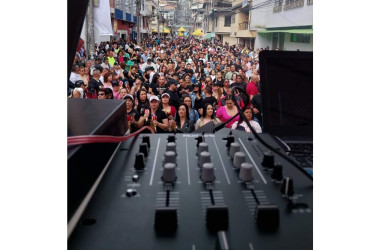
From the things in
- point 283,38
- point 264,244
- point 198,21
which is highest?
point 198,21

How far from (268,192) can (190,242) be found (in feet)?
0.69

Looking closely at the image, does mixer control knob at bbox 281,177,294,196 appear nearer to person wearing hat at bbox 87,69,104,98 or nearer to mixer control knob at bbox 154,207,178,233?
mixer control knob at bbox 154,207,178,233

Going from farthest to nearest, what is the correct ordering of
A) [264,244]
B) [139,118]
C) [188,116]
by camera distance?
[188,116], [139,118], [264,244]

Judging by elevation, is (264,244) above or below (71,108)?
below

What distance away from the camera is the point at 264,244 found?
19.4 inches

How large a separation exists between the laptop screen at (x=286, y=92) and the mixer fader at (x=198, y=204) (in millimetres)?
129

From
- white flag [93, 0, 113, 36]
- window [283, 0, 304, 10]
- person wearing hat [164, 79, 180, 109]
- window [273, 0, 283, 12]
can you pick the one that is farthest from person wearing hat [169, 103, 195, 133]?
window [273, 0, 283, 12]

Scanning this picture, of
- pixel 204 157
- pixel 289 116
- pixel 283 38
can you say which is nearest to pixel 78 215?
pixel 204 157

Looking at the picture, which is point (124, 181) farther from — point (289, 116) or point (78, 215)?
point (289, 116)

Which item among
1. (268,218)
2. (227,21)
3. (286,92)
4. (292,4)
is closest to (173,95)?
(286,92)

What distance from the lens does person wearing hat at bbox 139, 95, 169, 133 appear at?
295 centimetres

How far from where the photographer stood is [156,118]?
122 inches

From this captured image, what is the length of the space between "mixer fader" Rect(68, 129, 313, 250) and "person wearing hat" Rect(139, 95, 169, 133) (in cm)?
212

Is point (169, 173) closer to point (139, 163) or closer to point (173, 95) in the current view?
point (139, 163)
